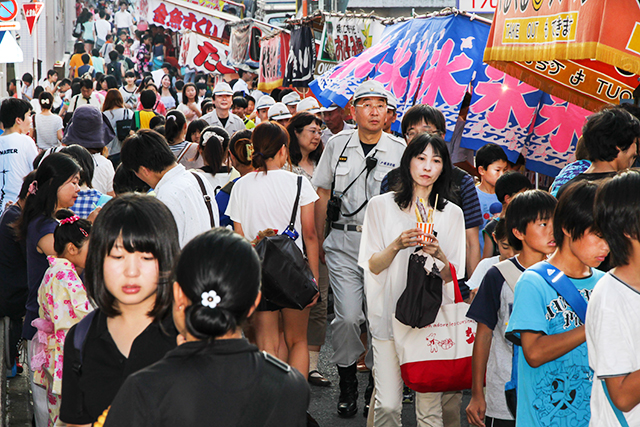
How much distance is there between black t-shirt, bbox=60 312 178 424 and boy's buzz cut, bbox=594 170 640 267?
1540 millimetres

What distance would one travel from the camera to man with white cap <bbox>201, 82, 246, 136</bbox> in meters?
10.7

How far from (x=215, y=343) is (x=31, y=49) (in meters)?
20.0

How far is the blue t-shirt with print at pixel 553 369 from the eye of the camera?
267cm

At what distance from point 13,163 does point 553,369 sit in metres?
6.16

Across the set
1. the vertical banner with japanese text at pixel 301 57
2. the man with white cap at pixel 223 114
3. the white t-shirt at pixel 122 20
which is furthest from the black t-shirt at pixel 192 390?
the white t-shirt at pixel 122 20

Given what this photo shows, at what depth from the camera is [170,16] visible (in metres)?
24.2

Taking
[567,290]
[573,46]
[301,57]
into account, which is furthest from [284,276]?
[301,57]

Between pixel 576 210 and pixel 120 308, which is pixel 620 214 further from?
pixel 120 308

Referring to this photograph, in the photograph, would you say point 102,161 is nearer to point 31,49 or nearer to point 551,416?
point 551,416

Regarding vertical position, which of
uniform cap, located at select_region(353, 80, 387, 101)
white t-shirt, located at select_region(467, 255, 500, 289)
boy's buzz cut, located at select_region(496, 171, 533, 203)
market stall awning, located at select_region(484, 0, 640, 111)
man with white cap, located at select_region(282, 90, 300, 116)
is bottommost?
white t-shirt, located at select_region(467, 255, 500, 289)

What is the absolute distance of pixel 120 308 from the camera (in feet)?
8.16

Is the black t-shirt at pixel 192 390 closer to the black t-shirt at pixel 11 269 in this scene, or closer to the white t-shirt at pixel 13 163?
the black t-shirt at pixel 11 269

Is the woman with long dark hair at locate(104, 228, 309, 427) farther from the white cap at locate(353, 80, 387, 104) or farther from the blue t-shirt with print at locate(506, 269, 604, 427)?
the white cap at locate(353, 80, 387, 104)

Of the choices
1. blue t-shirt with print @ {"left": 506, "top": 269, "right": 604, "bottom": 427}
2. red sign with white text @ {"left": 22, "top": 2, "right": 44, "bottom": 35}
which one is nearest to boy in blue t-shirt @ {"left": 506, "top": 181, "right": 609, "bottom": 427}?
blue t-shirt with print @ {"left": 506, "top": 269, "right": 604, "bottom": 427}
